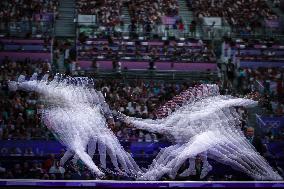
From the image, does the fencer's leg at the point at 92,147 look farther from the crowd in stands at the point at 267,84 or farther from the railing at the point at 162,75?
the railing at the point at 162,75

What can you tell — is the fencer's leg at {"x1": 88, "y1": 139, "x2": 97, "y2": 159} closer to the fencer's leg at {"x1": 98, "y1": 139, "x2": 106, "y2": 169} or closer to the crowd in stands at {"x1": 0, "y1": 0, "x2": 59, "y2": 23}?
the fencer's leg at {"x1": 98, "y1": 139, "x2": 106, "y2": 169}

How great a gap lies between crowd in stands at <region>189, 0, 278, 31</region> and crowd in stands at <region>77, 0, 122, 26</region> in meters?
4.80

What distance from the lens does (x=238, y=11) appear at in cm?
3556

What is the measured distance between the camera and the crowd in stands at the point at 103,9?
33.1m

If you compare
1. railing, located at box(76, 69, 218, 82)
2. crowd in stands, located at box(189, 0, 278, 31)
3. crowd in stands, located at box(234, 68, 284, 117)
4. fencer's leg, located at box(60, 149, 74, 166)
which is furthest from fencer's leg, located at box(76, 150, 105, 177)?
crowd in stands, located at box(189, 0, 278, 31)

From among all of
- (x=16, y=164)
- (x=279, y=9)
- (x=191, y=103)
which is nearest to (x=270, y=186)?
(x=191, y=103)

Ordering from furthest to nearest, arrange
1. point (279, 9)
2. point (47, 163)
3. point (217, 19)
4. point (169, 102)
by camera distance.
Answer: point (279, 9) < point (217, 19) < point (169, 102) < point (47, 163)

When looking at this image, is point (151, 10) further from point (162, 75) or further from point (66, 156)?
point (66, 156)

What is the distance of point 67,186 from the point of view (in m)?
14.6

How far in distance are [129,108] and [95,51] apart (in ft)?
23.6

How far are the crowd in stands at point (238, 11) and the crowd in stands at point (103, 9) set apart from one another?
4.80 m

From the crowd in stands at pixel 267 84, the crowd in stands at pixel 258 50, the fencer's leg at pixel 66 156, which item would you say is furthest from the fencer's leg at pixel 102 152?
the crowd in stands at pixel 258 50

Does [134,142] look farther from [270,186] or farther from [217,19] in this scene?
[217,19]

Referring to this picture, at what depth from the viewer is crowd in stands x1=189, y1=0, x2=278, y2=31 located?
3459 centimetres
